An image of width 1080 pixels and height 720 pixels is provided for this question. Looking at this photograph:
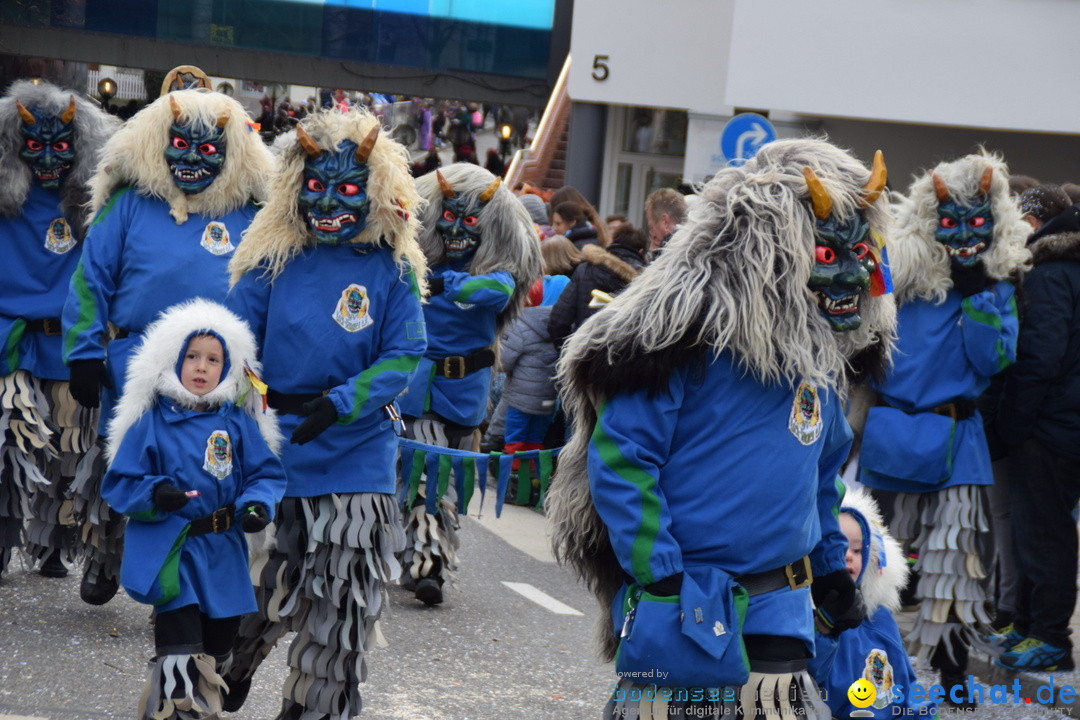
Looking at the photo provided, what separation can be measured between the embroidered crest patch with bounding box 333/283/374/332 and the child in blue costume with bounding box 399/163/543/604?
79.3 inches

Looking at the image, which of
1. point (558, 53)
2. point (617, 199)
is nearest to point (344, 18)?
point (558, 53)

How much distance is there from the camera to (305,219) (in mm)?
4617

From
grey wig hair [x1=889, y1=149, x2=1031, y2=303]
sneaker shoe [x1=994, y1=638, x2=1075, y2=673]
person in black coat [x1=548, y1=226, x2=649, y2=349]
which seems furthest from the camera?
person in black coat [x1=548, y1=226, x2=649, y2=349]

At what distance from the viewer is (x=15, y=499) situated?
6289 millimetres

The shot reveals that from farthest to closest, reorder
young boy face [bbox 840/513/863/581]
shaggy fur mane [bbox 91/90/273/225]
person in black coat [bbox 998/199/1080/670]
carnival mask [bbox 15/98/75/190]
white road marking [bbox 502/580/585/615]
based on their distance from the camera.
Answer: white road marking [bbox 502/580/585/615] < carnival mask [bbox 15/98/75/190] < person in black coat [bbox 998/199/1080/670] < shaggy fur mane [bbox 91/90/273/225] < young boy face [bbox 840/513/863/581]

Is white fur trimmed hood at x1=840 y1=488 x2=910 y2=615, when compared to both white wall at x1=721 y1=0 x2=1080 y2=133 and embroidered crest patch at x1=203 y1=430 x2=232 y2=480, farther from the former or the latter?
white wall at x1=721 y1=0 x2=1080 y2=133

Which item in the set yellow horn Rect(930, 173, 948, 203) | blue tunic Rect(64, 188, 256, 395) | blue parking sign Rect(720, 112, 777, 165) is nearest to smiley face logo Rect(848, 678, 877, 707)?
yellow horn Rect(930, 173, 948, 203)

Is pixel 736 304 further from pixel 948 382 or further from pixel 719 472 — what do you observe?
pixel 948 382

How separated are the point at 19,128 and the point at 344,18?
60.1 ft

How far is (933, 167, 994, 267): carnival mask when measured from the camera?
5.45 m

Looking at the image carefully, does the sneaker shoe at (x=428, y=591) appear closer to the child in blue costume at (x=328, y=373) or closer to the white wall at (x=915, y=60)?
the child in blue costume at (x=328, y=373)

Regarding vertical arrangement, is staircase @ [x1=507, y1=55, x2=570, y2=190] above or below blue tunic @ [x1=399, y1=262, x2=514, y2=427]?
above

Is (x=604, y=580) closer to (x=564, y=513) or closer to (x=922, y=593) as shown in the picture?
(x=564, y=513)

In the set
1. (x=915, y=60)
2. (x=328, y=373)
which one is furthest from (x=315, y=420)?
(x=915, y=60)
